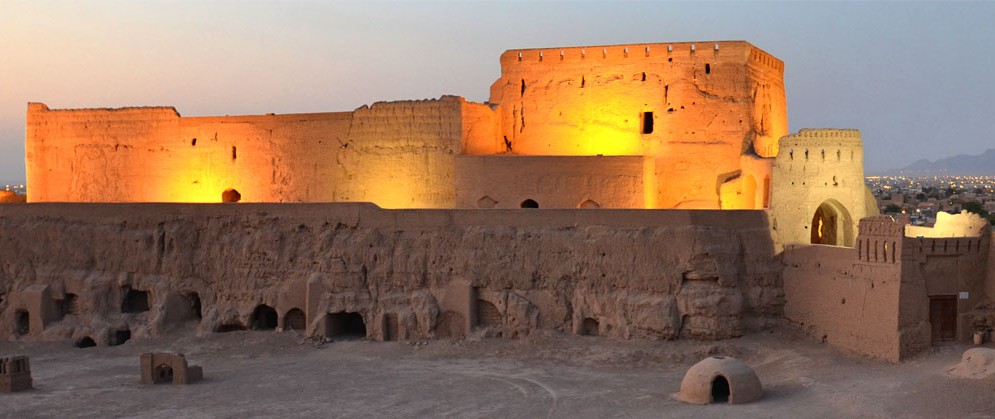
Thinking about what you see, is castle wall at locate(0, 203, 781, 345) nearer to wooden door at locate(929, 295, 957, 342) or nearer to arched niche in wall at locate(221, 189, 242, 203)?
wooden door at locate(929, 295, 957, 342)

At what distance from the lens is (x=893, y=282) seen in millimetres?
20109

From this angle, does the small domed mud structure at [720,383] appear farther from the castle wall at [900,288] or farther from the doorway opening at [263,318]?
the doorway opening at [263,318]

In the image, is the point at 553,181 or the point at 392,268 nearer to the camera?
the point at 392,268

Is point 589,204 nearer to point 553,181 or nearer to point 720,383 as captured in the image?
point 553,181

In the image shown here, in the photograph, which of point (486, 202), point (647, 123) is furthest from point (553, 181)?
point (647, 123)

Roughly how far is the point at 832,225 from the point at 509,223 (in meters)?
8.61

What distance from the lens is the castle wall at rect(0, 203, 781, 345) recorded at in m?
23.7

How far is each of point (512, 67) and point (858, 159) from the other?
33.6 ft

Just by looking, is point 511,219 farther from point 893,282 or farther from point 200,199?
point 200,199

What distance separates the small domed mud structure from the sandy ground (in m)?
0.30

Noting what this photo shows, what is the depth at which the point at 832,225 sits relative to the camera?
88.0 ft

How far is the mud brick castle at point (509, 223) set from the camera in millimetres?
23219

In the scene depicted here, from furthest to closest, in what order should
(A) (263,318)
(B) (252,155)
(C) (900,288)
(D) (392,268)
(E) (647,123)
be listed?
(B) (252,155), (E) (647,123), (A) (263,318), (D) (392,268), (C) (900,288)

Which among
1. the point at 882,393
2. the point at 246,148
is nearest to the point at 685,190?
the point at 882,393
